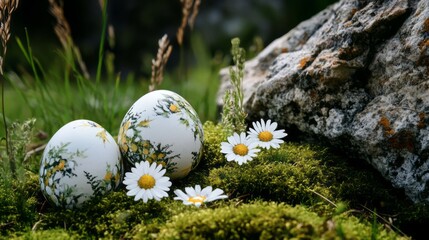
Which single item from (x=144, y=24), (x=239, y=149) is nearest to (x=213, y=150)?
(x=239, y=149)

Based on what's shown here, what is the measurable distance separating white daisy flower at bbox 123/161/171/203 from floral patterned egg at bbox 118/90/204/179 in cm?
9

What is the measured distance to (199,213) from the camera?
7.00 feet

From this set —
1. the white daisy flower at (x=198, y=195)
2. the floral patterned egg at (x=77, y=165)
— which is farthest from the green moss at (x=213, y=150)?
the floral patterned egg at (x=77, y=165)

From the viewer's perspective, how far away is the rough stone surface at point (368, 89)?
2.42 metres

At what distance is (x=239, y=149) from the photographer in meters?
2.61

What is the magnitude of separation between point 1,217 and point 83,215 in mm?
420

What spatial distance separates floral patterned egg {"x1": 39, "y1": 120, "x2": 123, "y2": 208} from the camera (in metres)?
2.34

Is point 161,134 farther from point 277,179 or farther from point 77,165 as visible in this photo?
point 277,179

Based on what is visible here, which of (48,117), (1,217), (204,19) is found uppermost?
(204,19)

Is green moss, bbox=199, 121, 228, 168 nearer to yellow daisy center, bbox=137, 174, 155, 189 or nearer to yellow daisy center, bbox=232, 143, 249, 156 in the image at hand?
yellow daisy center, bbox=232, 143, 249, 156

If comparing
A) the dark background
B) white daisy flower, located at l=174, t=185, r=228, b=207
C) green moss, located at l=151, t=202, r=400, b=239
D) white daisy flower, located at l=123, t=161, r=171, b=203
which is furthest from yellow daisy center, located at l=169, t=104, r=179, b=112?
the dark background

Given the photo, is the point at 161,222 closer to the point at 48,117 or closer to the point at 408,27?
the point at 408,27

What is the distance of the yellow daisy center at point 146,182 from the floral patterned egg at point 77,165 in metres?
0.17

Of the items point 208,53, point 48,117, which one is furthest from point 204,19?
point 48,117
